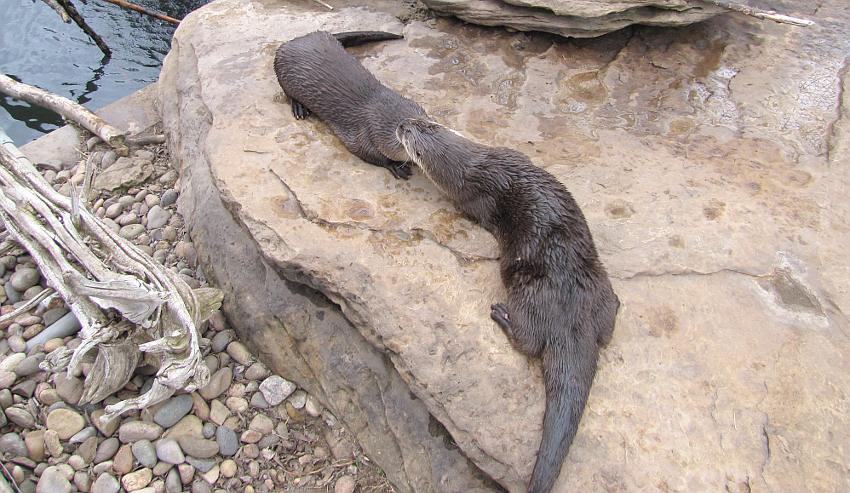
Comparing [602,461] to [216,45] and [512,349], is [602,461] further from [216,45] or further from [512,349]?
[216,45]

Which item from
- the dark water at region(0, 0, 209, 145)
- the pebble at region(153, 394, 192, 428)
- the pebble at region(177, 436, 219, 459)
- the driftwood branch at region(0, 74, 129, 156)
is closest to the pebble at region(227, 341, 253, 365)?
the pebble at region(153, 394, 192, 428)

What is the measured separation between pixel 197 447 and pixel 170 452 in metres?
0.10

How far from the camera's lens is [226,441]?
7.91 ft

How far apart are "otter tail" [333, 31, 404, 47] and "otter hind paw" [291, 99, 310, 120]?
1.85ft

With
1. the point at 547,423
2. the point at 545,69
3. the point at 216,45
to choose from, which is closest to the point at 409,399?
the point at 547,423

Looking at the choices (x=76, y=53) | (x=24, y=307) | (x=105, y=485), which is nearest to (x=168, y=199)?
(x=24, y=307)

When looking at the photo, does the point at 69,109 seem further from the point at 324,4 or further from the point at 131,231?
the point at 324,4

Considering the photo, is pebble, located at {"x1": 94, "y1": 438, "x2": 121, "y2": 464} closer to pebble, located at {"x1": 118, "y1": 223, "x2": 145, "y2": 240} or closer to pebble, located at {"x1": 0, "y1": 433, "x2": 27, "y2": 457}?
pebble, located at {"x1": 0, "y1": 433, "x2": 27, "y2": 457}

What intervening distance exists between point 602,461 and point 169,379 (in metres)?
1.57

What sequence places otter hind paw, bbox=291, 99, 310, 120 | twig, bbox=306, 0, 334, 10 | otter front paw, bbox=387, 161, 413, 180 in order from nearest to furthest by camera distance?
otter front paw, bbox=387, 161, 413, 180 → otter hind paw, bbox=291, 99, 310, 120 → twig, bbox=306, 0, 334, 10

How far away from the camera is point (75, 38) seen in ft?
16.6

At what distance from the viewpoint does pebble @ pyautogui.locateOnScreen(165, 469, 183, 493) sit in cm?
228

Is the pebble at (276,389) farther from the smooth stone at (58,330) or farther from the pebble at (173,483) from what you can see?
the smooth stone at (58,330)

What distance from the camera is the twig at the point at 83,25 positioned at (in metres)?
4.61
